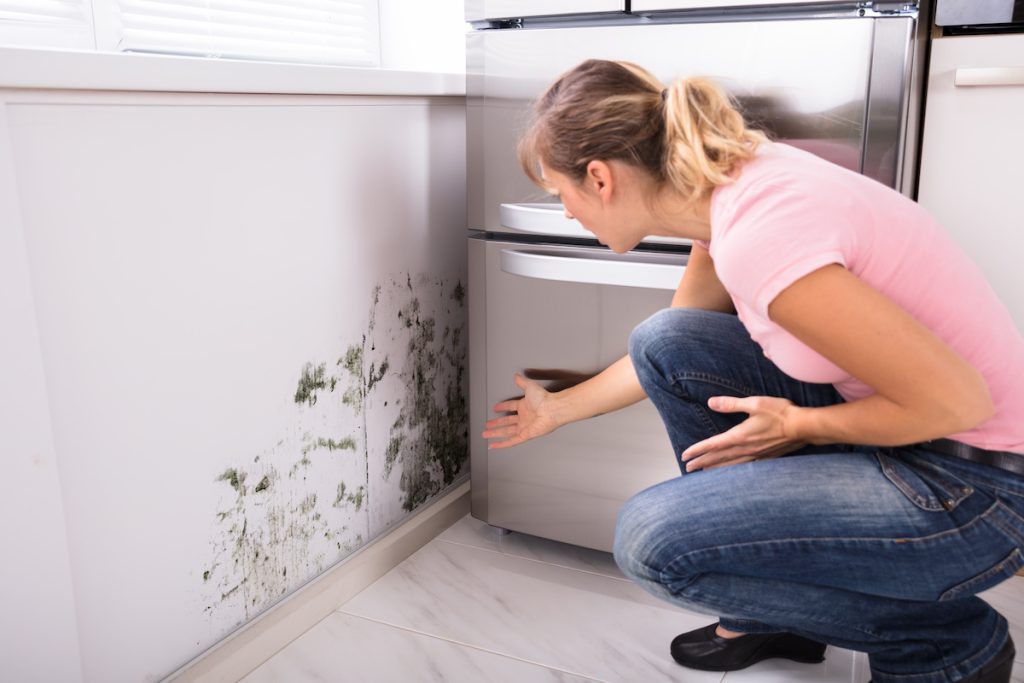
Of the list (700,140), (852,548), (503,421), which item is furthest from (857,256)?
(503,421)

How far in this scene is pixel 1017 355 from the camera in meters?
0.92

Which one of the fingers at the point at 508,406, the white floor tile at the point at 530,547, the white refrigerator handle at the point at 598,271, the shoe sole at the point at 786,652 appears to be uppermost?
the white refrigerator handle at the point at 598,271

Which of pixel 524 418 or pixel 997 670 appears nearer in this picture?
pixel 997 670

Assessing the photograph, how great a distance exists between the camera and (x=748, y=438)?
40.8 inches

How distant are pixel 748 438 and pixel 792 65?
50 cm

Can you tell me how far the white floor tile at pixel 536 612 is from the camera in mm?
1326

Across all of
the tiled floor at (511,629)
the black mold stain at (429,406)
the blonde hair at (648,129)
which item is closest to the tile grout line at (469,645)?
the tiled floor at (511,629)

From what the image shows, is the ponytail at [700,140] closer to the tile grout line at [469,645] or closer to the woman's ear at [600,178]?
the woman's ear at [600,178]

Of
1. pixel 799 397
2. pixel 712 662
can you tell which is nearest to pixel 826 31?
pixel 799 397

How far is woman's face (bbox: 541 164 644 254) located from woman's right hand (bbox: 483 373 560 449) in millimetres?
470

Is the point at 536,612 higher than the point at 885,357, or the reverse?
the point at 885,357

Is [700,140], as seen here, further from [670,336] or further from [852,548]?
[852,548]

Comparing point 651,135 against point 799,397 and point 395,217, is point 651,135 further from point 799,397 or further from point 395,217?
point 395,217

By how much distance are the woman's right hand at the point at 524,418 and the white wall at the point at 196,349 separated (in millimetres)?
171
